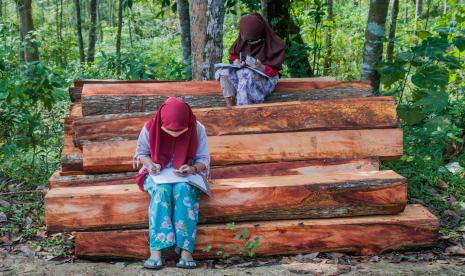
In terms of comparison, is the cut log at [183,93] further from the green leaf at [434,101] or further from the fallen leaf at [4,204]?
the fallen leaf at [4,204]

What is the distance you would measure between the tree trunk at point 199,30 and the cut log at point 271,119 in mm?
1436

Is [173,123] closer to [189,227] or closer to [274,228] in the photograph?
[189,227]

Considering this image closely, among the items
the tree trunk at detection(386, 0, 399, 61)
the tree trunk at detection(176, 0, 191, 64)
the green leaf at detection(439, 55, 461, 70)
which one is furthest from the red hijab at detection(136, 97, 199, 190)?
the tree trunk at detection(386, 0, 399, 61)

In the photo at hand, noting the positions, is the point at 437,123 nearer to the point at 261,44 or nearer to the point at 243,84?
the point at 261,44

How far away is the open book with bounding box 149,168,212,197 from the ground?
2.18 ft

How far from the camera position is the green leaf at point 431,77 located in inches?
270

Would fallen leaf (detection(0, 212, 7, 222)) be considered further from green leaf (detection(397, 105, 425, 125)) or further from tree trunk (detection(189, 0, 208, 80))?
green leaf (detection(397, 105, 425, 125))

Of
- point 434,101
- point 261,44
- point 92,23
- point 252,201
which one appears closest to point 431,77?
point 434,101

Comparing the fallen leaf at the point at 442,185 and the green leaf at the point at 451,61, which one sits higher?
the green leaf at the point at 451,61

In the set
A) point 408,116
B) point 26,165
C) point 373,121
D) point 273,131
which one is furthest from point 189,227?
point 408,116

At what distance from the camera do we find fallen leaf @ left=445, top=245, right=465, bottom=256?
182 inches

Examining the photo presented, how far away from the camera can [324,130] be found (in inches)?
214

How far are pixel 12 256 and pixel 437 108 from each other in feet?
16.1

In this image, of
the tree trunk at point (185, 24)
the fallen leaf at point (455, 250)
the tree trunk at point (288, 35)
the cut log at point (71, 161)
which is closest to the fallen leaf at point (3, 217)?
the cut log at point (71, 161)
